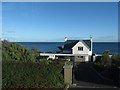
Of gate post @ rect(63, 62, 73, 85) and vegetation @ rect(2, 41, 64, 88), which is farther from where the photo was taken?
gate post @ rect(63, 62, 73, 85)

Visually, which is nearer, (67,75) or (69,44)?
(67,75)

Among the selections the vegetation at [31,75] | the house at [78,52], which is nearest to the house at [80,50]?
the house at [78,52]

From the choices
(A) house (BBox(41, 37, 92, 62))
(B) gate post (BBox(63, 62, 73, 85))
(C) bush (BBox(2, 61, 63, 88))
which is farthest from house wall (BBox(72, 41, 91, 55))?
(C) bush (BBox(2, 61, 63, 88))

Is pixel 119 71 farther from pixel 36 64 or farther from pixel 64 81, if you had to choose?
pixel 36 64

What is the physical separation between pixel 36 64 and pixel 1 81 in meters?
2.19

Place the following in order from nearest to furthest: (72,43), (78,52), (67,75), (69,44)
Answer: (67,75) → (78,52) → (72,43) → (69,44)

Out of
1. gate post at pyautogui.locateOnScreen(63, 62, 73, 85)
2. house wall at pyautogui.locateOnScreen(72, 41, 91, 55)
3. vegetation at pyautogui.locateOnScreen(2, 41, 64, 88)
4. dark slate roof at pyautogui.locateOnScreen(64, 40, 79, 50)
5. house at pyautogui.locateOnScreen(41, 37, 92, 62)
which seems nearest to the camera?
vegetation at pyautogui.locateOnScreen(2, 41, 64, 88)

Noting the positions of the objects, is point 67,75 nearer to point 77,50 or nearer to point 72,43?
point 77,50

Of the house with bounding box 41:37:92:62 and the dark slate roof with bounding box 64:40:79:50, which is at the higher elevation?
the dark slate roof with bounding box 64:40:79:50

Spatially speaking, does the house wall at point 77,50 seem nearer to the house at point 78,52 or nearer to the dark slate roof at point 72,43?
the house at point 78,52

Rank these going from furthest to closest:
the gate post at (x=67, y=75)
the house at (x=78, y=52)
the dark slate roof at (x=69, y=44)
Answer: the dark slate roof at (x=69, y=44) < the house at (x=78, y=52) < the gate post at (x=67, y=75)

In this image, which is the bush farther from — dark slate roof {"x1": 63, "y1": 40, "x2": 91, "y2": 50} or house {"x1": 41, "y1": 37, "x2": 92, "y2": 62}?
dark slate roof {"x1": 63, "y1": 40, "x2": 91, "y2": 50}

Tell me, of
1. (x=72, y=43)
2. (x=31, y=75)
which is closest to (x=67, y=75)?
(x=31, y=75)

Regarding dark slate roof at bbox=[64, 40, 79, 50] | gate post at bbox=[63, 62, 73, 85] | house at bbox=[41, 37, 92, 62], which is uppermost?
dark slate roof at bbox=[64, 40, 79, 50]
